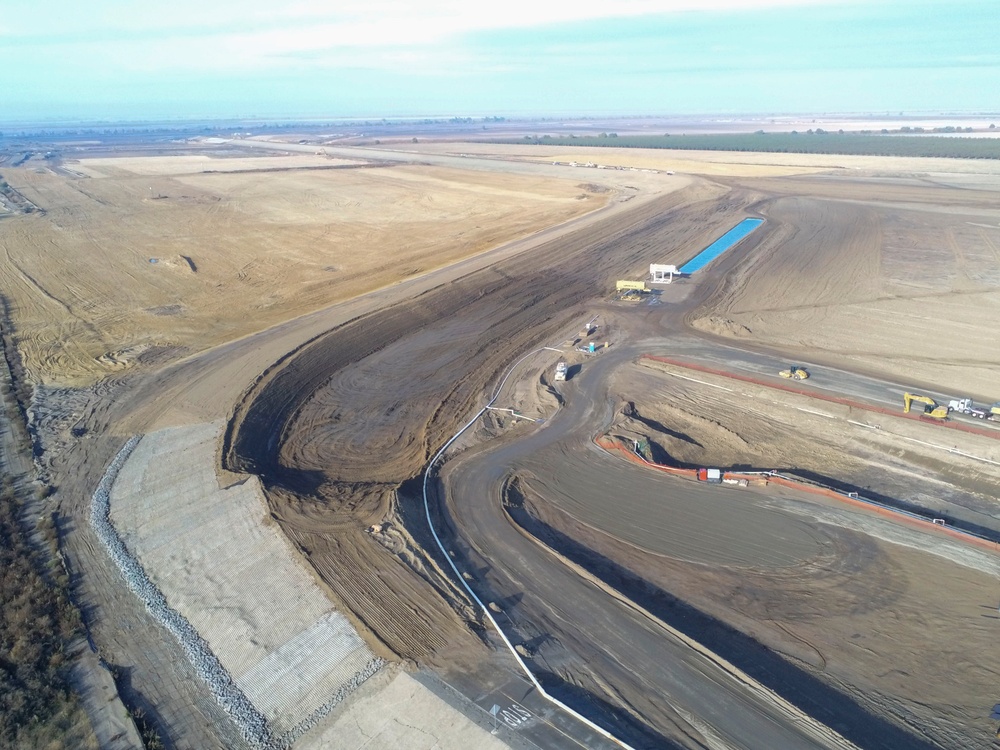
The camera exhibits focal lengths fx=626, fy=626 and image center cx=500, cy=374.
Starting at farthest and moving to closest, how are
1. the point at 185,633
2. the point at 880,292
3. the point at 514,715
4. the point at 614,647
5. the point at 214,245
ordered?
the point at 214,245 → the point at 880,292 → the point at 185,633 → the point at 614,647 → the point at 514,715

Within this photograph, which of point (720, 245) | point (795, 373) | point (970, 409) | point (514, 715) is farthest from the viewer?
point (720, 245)

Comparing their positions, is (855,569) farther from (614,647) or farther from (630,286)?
(630,286)

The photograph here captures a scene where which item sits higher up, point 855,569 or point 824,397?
point 824,397

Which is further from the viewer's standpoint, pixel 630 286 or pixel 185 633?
pixel 630 286

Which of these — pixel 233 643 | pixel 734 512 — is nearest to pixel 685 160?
pixel 734 512

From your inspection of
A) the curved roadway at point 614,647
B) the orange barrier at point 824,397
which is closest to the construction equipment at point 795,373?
the orange barrier at point 824,397

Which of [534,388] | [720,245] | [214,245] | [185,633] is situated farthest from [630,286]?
[214,245]
